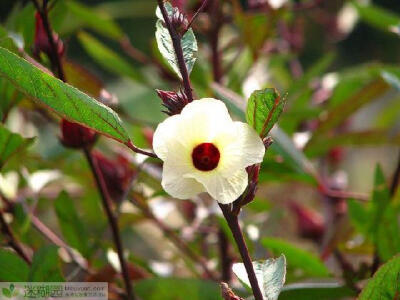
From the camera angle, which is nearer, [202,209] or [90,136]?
[90,136]

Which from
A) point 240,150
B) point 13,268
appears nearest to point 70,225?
point 13,268

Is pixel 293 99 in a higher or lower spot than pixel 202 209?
higher

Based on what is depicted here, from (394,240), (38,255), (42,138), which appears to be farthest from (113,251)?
(42,138)

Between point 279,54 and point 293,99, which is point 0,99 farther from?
point 279,54

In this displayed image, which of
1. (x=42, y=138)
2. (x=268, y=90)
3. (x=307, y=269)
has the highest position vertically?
(x=268, y=90)

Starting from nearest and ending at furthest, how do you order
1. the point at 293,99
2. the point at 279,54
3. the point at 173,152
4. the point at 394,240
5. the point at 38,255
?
the point at 173,152 → the point at 38,255 → the point at 394,240 → the point at 293,99 → the point at 279,54

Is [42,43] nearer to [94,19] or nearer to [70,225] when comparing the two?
[70,225]
